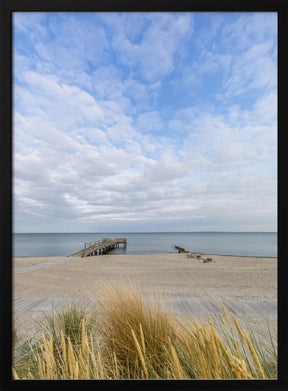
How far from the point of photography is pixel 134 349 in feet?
3.83

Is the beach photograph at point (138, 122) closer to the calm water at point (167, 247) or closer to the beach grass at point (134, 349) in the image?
the beach grass at point (134, 349)

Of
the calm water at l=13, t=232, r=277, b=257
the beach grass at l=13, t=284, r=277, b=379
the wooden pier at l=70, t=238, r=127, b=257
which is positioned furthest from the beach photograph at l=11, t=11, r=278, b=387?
the wooden pier at l=70, t=238, r=127, b=257

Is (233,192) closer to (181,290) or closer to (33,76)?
(181,290)

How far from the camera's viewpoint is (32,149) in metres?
1.68

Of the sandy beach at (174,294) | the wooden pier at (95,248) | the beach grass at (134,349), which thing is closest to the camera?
the beach grass at (134,349)

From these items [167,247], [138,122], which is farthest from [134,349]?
[167,247]

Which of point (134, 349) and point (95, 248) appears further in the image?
point (95, 248)

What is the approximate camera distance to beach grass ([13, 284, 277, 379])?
3.17 ft

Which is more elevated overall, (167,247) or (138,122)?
(138,122)

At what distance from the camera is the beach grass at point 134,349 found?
965 mm

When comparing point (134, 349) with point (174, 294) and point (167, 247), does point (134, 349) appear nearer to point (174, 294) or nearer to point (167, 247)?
point (174, 294)

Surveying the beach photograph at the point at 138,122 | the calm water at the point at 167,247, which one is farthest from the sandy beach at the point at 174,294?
the calm water at the point at 167,247

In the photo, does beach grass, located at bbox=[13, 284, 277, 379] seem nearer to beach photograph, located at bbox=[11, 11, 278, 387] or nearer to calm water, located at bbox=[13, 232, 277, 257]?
beach photograph, located at bbox=[11, 11, 278, 387]
